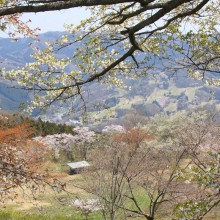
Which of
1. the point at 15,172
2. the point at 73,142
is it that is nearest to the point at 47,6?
the point at 15,172

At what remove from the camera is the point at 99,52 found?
7.22 m

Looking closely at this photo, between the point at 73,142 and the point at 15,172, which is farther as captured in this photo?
the point at 73,142

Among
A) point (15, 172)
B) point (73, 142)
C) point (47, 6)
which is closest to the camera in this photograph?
point (47, 6)

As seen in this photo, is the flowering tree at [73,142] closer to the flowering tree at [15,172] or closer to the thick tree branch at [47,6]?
the flowering tree at [15,172]

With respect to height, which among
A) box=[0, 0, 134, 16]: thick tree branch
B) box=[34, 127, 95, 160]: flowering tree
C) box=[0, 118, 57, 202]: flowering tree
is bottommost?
box=[0, 118, 57, 202]: flowering tree

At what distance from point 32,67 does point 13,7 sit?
295 centimetres

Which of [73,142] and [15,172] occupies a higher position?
[73,142]

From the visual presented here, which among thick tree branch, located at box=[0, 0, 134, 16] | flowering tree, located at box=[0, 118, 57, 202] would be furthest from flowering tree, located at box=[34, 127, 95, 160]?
thick tree branch, located at box=[0, 0, 134, 16]

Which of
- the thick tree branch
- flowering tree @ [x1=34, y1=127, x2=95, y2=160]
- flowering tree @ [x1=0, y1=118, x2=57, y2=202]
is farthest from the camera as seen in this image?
flowering tree @ [x1=34, y1=127, x2=95, y2=160]

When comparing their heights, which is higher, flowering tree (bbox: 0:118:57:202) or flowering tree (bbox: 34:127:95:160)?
flowering tree (bbox: 34:127:95:160)

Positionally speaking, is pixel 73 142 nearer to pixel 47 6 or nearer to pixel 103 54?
pixel 103 54

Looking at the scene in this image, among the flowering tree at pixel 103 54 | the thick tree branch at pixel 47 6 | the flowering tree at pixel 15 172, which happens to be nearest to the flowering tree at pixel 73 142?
the flowering tree at pixel 15 172

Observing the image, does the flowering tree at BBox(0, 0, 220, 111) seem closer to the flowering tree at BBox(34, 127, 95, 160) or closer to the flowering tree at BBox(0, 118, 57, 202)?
the flowering tree at BBox(0, 118, 57, 202)

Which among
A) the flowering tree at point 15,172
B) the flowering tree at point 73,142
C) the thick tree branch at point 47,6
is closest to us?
the thick tree branch at point 47,6
